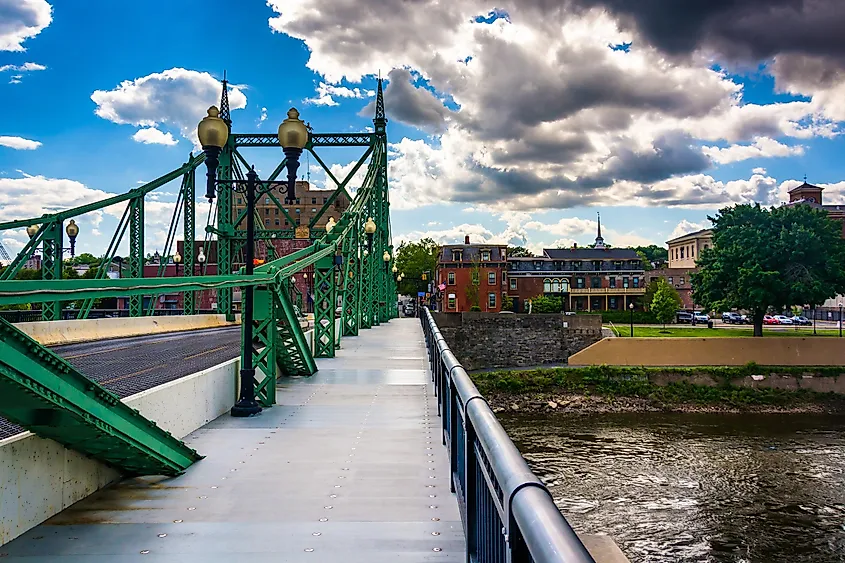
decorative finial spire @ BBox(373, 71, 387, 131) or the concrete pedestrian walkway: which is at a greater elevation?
decorative finial spire @ BBox(373, 71, 387, 131)

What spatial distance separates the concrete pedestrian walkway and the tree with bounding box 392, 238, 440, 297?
8451cm

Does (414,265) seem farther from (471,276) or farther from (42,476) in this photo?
(42,476)

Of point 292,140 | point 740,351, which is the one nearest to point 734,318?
point 740,351

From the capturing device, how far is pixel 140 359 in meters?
15.8

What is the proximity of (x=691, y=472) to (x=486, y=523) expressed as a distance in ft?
93.8

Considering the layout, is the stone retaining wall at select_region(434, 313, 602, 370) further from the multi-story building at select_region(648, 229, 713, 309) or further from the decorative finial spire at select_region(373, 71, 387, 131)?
the multi-story building at select_region(648, 229, 713, 309)

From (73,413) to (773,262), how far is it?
57.4m

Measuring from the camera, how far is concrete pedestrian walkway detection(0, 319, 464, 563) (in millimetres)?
4691

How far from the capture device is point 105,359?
1545cm

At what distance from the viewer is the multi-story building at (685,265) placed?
87.2 m

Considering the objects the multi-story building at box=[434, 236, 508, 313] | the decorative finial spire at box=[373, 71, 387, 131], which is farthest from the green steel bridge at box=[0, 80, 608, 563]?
the multi-story building at box=[434, 236, 508, 313]

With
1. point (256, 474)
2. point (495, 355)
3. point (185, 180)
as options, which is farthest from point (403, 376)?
point (495, 355)

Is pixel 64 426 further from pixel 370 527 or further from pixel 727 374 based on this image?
pixel 727 374

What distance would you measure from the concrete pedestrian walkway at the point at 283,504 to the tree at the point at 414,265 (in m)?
84.5
